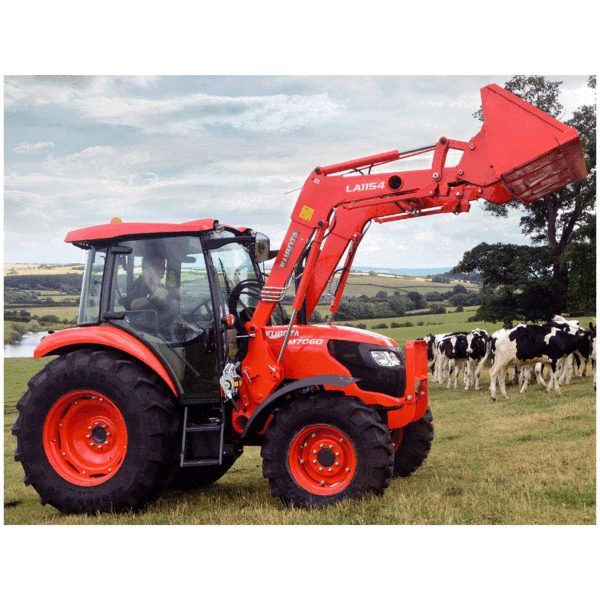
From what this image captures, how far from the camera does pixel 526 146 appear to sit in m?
5.70

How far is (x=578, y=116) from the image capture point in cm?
2444

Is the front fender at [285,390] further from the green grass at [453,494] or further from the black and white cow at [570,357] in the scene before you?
the black and white cow at [570,357]

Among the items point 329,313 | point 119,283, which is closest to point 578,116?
point 329,313

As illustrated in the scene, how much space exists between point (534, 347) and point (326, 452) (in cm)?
1227

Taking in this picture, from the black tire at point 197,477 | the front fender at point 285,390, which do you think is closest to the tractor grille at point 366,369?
the front fender at point 285,390

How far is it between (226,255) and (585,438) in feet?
21.5

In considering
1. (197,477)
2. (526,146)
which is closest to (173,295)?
(197,477)

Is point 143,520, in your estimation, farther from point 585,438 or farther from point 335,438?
point 585,438

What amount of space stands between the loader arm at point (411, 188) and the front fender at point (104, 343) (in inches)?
38.7

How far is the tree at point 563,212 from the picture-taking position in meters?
22.5

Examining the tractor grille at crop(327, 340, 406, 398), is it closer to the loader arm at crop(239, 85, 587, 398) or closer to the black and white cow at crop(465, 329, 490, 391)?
the loader arm at crop(239, 85, 587, 398)

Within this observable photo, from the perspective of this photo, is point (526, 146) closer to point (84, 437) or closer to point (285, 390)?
point (285, 390)

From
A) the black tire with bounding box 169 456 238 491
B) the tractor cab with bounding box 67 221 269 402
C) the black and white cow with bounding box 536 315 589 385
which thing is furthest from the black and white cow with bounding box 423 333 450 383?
the tractor cab with bounding box 67 221 269 402

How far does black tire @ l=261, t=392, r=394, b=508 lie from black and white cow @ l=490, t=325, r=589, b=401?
12.0m
